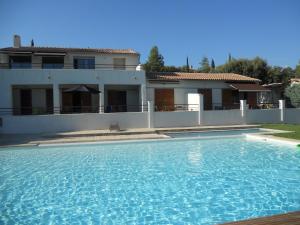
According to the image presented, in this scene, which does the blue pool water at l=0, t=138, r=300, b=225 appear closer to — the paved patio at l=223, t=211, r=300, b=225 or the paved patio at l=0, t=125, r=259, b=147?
the paved patio at l=0, t=125, r=259, b=147

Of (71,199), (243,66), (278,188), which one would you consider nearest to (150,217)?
(71,199)

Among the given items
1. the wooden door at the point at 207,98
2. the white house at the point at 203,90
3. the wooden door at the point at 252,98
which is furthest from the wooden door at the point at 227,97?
the wooden door at the point at 252,98

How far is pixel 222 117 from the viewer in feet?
83.4

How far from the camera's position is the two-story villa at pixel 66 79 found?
23.8m

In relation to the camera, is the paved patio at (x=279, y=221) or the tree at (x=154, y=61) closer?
the paved patio at (x=279, y=221)

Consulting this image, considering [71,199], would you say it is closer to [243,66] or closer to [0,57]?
[0,57]

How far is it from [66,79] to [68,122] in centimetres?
430

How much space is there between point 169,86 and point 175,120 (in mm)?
5727

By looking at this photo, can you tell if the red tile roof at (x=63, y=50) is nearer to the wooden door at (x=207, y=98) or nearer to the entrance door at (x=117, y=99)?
the entrance door at (x=117, y=99)

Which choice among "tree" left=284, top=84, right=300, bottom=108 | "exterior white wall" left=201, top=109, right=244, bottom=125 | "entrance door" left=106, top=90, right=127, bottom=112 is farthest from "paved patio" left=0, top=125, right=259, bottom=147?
"tree" left=284, top=84, right=300, bottom=108

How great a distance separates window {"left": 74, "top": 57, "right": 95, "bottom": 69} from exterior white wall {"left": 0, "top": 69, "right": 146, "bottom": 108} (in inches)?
157

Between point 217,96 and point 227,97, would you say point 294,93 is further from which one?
point 217,96

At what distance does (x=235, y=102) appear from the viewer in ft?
104

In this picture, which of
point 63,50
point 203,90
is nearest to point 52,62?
point 63,50
